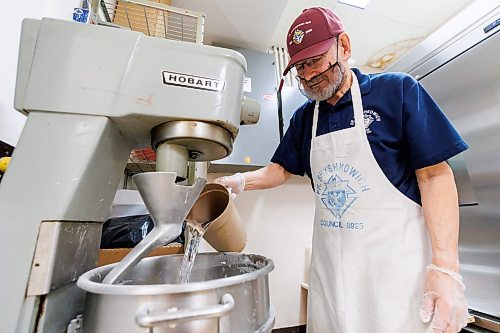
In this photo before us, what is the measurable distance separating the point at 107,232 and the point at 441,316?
104 centimetres

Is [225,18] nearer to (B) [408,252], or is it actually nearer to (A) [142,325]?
(B) [408,252]

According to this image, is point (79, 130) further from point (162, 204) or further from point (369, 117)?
point (369, 117)

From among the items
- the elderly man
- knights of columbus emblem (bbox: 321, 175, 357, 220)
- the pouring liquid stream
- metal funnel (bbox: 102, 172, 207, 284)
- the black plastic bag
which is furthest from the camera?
the black plastic bag

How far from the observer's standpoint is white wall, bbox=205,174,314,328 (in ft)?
5.74

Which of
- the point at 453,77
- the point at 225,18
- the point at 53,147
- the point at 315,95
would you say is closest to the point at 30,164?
the point at 53,147

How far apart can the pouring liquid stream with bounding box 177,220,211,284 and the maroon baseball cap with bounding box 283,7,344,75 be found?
0.61m

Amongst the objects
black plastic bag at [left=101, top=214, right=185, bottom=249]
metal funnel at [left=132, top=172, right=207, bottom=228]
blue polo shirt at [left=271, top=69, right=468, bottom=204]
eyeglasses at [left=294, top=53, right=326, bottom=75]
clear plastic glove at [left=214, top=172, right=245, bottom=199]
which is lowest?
black plastic bag at [left=101, top=214, right=185, bottom=249]

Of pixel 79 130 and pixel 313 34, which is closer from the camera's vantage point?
pixel 79 130

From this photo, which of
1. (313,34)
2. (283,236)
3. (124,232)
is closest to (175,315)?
(124,232)

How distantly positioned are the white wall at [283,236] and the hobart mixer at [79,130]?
1370mm

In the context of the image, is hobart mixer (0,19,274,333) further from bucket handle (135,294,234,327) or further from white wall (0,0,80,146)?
white wall (0,0,80,146)

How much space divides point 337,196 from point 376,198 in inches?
4.5

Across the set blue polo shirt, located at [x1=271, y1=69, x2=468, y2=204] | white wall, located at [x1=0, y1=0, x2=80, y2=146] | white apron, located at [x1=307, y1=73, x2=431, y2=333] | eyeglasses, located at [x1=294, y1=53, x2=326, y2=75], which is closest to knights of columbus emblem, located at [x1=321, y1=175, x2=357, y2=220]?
white apron, located at [x1=307, y1=73, x2=431, y2=333]

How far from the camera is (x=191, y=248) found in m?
0.60
